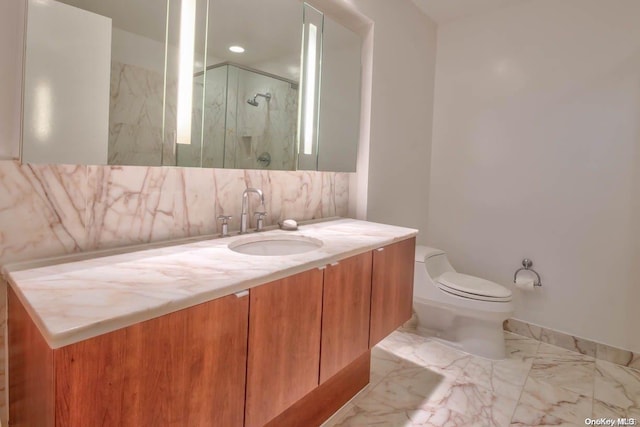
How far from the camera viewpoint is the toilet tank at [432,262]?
2.30 m

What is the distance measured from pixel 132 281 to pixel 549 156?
2607mm

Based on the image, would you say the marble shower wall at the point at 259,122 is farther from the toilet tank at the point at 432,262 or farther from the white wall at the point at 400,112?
the toilet tank at the point at 432,262

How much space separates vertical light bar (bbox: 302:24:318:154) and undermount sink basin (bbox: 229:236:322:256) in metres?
0.60

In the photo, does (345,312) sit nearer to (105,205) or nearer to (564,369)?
(105,205)

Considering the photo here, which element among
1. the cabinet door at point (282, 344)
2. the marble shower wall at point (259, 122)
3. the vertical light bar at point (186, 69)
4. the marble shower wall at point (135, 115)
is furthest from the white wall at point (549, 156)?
the marble shower wall at point (135, 115)

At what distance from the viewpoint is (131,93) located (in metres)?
1.25

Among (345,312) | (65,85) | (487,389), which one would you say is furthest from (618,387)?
(65,85)

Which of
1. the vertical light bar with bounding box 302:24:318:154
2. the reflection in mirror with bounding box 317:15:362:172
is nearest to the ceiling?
the reflection in mirror with bounding box 317:15:362:172

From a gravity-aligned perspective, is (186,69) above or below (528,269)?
above

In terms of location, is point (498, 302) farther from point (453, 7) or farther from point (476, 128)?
point (453, 7)

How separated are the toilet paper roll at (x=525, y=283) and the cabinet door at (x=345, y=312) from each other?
151cm

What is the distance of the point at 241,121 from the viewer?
5.49ft

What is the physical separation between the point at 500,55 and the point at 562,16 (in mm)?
406

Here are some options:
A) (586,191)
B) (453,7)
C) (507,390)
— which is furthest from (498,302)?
(453,7)
